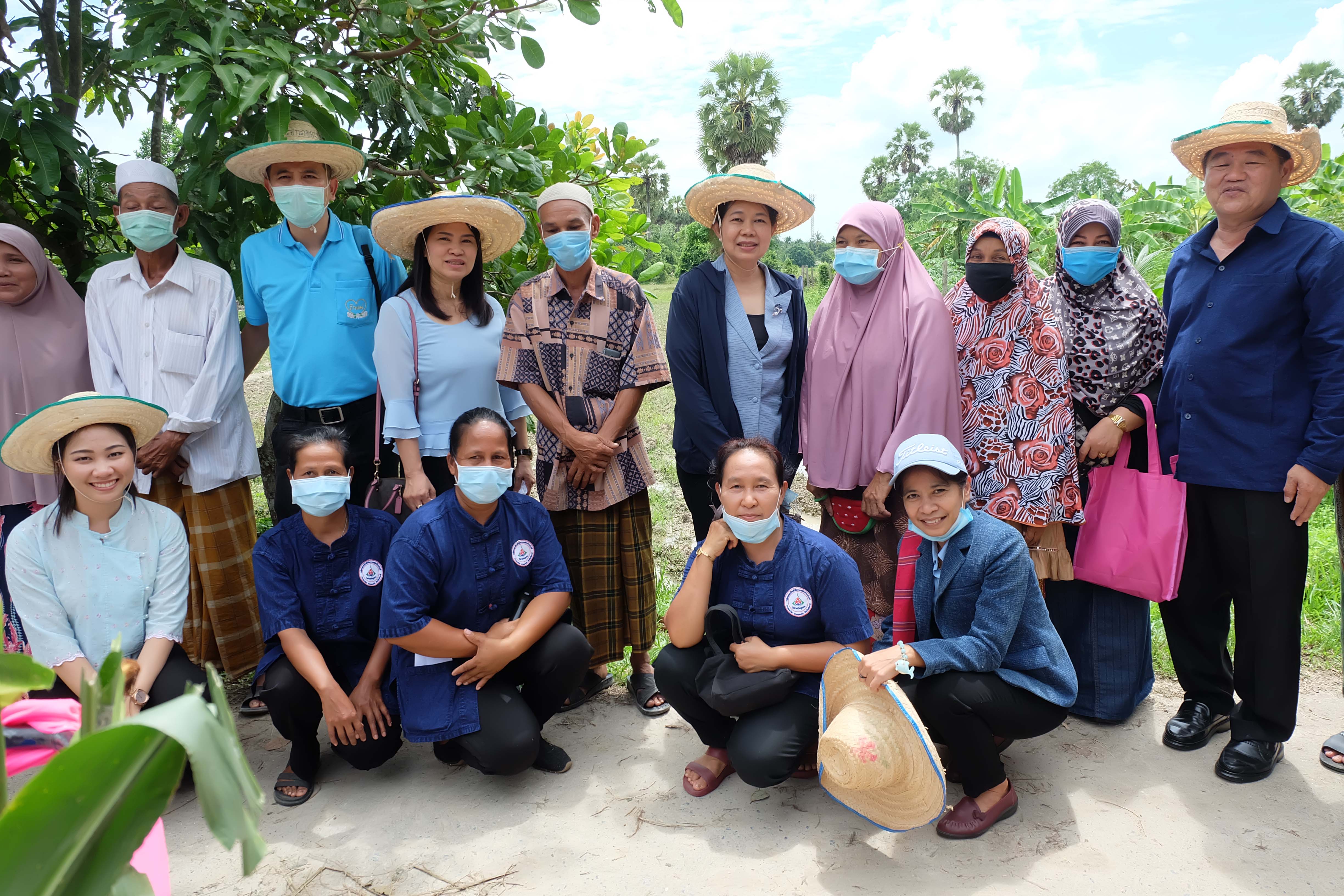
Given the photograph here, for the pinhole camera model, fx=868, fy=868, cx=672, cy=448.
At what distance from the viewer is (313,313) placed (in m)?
3.41

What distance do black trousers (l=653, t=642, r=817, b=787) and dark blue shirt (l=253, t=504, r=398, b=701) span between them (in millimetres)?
1029

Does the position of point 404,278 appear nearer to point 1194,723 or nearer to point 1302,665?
point 1194,723

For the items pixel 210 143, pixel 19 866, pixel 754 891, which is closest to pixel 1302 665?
pixel 754 891

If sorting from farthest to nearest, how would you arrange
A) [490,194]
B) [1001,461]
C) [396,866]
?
[490,194] < [1001,461] < [396,866]

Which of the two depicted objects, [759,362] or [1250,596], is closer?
[1250,596]

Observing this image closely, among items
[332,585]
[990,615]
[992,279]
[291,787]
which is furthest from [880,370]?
[291,787]

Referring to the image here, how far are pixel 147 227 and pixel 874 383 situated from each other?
9.47ft

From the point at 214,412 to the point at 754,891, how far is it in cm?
268

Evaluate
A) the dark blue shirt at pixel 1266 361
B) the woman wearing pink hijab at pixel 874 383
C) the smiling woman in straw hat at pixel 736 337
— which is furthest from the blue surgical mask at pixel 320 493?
the dark blue shirt at pixel 1266 361

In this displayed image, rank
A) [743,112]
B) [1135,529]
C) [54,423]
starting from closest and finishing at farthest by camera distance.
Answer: [54,423], [1135,529], [743,112]

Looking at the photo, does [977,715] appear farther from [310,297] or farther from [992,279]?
[310,297]

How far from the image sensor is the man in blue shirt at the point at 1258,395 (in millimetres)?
2791

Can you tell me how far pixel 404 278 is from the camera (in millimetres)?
3734

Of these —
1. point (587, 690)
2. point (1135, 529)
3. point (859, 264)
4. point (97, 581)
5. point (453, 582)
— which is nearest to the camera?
point (97, 581)
